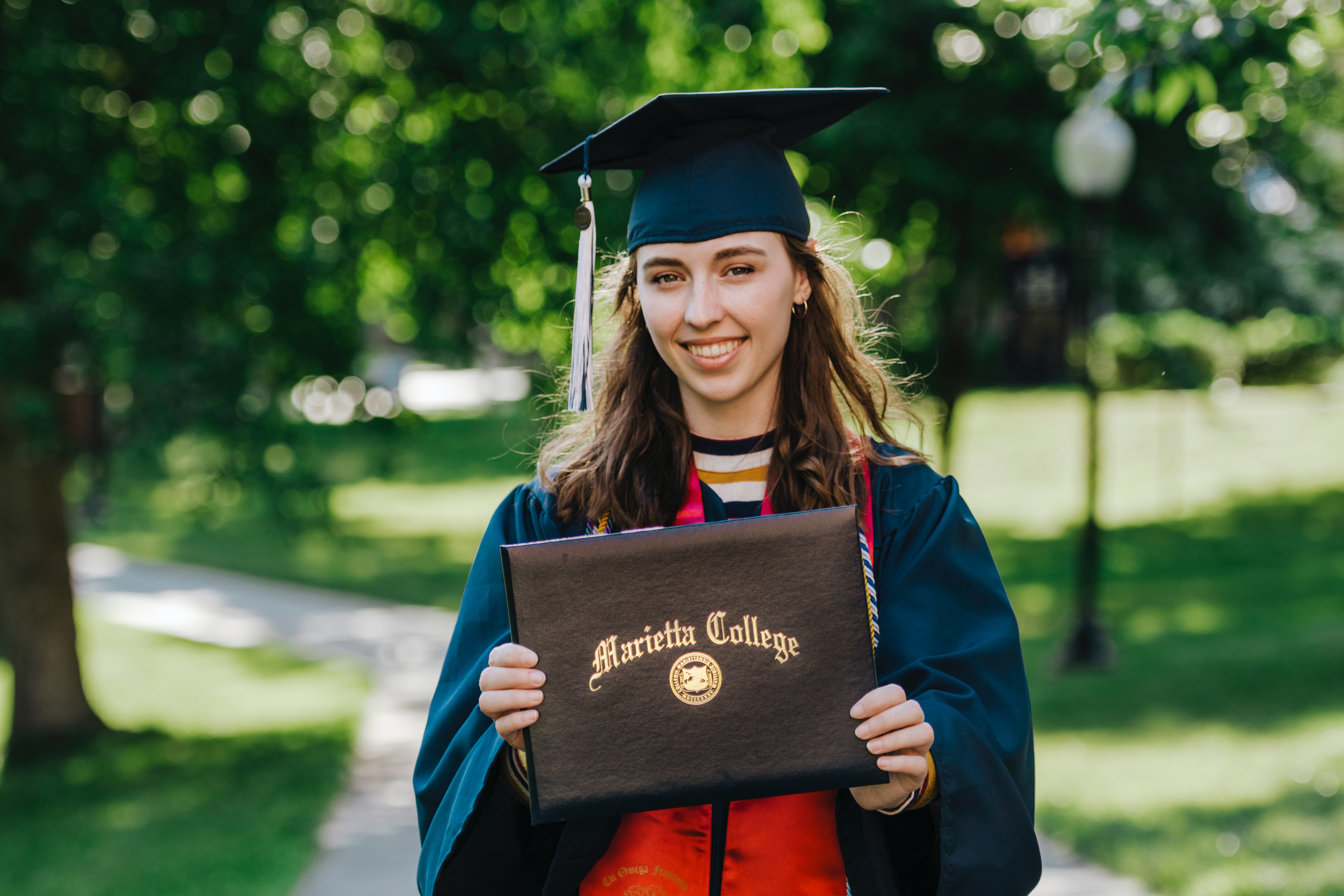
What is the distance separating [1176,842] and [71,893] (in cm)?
491

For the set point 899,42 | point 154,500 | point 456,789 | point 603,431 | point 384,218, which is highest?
point 899,42

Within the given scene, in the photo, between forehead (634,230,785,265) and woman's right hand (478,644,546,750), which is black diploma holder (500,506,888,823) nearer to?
woman's right hand (478,644,546,750)

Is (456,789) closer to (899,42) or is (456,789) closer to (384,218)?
(384,218)

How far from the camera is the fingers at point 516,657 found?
157 centimetres

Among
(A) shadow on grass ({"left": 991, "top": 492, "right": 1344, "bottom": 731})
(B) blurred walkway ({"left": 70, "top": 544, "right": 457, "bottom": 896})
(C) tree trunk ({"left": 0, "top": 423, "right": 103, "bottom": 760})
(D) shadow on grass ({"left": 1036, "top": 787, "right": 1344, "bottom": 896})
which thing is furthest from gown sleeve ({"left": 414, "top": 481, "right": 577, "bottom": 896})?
(C) tree trunk ({"left": 0, "top": 423, "right": 103, "bottom": 760})

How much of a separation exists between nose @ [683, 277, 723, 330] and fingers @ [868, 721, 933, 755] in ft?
2.06

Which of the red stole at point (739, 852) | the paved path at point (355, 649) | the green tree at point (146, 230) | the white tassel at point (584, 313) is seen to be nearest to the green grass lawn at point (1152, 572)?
the paved path at point (355, 649)

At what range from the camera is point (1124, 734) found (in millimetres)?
6910

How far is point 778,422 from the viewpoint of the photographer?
1922mm

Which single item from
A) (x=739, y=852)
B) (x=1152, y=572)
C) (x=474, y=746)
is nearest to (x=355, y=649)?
(x=1152, y=572)

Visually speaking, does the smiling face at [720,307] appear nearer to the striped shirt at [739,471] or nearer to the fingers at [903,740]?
the striped shirt at [739,471]

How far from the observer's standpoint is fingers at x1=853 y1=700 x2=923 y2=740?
1562 millimetres

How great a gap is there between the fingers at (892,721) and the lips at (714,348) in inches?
22.4

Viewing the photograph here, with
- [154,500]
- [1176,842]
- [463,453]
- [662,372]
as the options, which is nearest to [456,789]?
[662,372]
